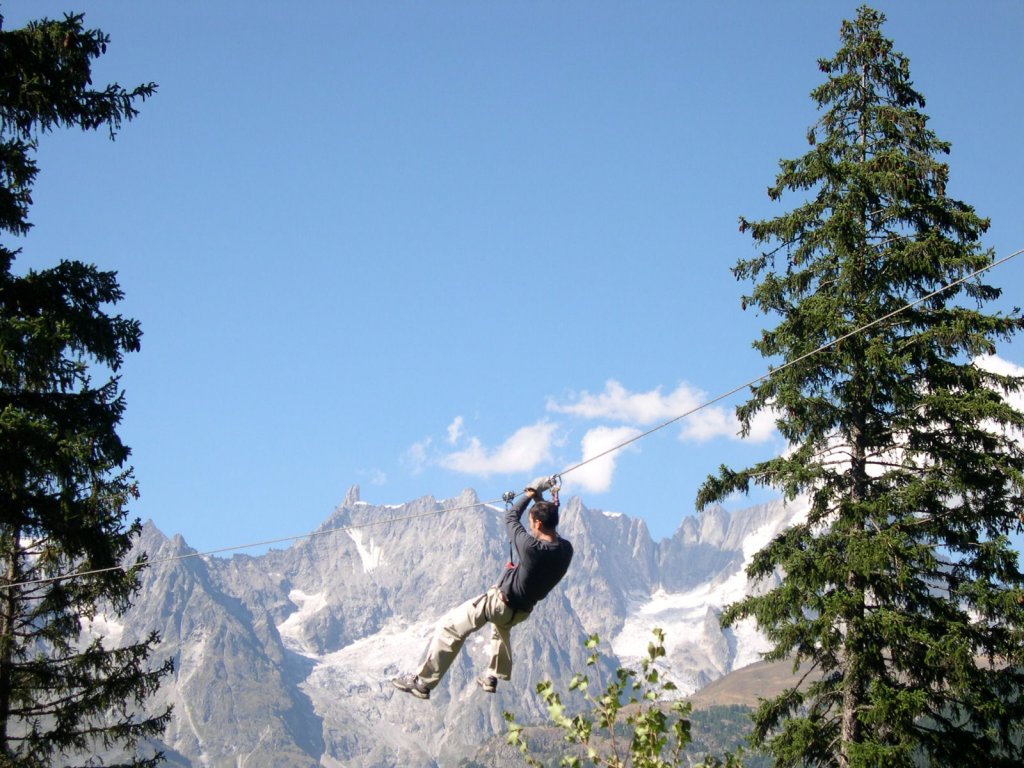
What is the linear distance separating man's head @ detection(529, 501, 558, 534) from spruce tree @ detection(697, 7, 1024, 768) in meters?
5.19

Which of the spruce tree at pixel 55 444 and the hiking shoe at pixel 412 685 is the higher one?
the spruce tree at pixel 55 444

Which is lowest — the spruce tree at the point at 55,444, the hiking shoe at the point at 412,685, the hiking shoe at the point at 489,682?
the hiking shoe at the point at 489,682

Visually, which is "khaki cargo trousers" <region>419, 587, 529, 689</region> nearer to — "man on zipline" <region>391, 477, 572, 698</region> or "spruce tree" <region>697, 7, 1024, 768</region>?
"man on zipline" <region>391, 477, 572, 698</region>

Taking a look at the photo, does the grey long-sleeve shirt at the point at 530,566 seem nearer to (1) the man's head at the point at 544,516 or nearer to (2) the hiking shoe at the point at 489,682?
(1) the man's head at the point at 544,516

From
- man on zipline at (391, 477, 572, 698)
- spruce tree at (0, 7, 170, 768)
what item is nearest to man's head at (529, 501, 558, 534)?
man on zipline at (391, 477, 572, 698)

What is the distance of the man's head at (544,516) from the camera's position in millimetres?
10500

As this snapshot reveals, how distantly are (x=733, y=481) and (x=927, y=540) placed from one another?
301 cm

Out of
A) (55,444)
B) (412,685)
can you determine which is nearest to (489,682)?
(412,685)

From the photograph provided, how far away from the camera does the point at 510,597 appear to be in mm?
10617

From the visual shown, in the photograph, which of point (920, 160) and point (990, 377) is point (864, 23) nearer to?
point (920, 160)

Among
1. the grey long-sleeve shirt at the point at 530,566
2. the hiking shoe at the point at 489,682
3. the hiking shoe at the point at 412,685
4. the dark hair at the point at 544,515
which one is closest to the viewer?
the grey long-sleeve shirt at the point at 530,566

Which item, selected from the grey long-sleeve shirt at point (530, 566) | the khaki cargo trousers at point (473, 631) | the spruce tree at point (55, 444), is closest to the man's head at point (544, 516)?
the grey long-sleeve shirt at point (530, 566)

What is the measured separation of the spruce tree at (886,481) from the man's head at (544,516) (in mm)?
5195

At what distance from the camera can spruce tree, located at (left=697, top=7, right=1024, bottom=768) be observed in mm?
14391
